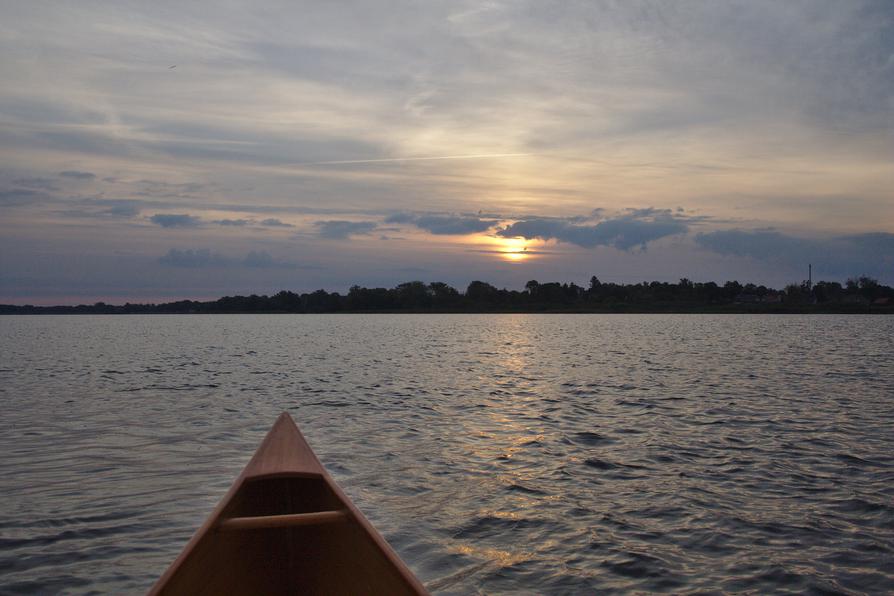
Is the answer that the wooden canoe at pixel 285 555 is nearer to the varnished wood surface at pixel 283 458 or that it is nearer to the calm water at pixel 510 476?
the varnished wood surface at pixel 283 458

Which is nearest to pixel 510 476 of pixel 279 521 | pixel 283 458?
pixel 283 458

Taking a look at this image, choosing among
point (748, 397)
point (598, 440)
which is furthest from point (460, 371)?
point (598, 440)

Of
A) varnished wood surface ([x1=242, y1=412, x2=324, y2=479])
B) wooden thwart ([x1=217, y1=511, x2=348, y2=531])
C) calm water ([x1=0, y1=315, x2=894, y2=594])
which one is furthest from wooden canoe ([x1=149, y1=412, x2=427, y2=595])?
calm water ([x1=0, y1=315, x2=894, y2=594])

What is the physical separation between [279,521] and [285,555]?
66 cm

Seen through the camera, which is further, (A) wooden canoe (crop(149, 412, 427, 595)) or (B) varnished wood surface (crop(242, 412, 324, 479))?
(B) varnished wood surface (crop(242, 412, 324, 479))

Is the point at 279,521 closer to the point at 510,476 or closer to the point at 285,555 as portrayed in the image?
the point at 285,555

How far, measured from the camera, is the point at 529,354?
157 ft

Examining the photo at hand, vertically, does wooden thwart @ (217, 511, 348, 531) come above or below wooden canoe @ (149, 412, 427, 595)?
above

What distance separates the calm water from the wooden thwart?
6.10 ft

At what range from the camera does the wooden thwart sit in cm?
611

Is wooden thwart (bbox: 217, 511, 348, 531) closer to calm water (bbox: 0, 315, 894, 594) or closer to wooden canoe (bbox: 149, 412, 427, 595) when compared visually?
wooden canoe (bbox: 149, 412, 427, 595)

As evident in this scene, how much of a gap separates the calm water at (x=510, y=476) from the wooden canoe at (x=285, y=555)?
166 centimetres

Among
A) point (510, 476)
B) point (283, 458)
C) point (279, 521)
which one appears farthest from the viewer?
point (510, 476)

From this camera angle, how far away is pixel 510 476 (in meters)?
12.4
